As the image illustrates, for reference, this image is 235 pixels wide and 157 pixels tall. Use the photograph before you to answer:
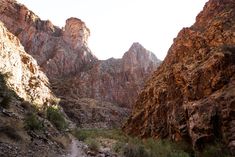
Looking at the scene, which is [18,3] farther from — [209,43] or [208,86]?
[208,86]

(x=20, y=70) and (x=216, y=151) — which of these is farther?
(x=20, y=70)

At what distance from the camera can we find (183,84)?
40.8m

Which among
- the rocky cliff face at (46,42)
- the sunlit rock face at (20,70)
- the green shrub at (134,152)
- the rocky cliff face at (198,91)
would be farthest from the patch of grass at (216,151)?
the rocky cliff face at (46,42)

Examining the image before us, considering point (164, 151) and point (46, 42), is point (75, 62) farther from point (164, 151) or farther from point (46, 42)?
point (164, 151)

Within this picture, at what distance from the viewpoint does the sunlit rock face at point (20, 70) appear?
50.7 m

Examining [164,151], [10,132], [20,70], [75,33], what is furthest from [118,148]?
[75,33]

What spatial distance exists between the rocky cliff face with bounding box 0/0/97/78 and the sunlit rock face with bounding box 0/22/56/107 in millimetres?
29797

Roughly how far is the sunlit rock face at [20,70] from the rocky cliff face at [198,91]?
51.2 feet

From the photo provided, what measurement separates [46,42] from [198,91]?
2886 inches

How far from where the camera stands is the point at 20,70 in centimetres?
5750

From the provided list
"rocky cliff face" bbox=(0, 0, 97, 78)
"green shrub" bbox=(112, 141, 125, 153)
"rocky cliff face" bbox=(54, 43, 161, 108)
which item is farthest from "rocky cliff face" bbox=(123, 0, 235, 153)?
"rocky cliff face" bbox=(0, 0, 97, 78)

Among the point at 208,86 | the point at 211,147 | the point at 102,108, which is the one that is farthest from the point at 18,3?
the point at 211,147

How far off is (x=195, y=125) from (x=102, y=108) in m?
52.6

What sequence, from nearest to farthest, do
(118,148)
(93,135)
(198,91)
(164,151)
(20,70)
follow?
(118,148), (164,151), (198,91), (93,135), (20,70)
